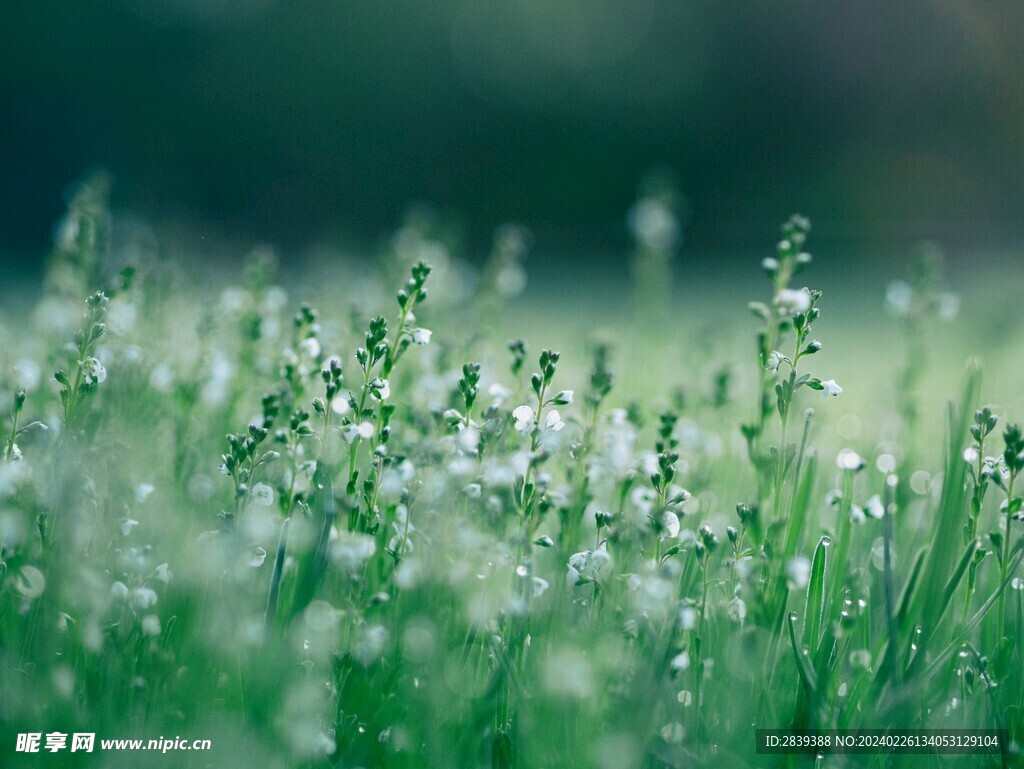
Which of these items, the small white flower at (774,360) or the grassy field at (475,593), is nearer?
the grassy field at (475,593)

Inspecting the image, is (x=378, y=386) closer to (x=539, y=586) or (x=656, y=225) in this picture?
(x=539, y=586)

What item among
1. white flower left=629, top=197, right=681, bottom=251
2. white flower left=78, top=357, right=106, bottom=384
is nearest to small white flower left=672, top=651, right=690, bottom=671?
white flower left=78, top=357, right=106, bottom=384

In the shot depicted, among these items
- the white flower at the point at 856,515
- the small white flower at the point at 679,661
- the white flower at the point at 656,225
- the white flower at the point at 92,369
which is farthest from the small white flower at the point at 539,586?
the white flower at the point at 656,225

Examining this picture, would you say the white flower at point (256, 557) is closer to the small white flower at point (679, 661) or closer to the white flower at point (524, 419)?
the white flower at point (524, 419)

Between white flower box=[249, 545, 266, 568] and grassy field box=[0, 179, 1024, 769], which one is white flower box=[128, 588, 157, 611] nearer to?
grassy field box=[0, 179, 1024, 769]

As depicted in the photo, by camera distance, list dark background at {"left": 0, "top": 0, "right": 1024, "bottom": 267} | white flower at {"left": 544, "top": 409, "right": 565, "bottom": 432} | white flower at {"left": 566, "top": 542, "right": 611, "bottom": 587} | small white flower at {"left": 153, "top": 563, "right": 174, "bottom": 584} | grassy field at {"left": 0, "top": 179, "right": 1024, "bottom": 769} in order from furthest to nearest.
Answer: dark background at {"left": 0, "top": 0, "right": 1024, "bottom": 267} → white flower at {"left": 544, "top": 409, "right": 565, "bottom": 432} → small white flower at {"left": 153, "top": 563, "right": 174, "bottom": 584} → white flower at {"left": 566, "top": 542, "right": 611, "bottom": 587} → grassy field at {"left": 0, "top": 179, "right": 1024, "bottom": 769}

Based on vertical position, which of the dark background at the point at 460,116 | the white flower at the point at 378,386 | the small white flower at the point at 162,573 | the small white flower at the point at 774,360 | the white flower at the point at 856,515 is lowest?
the small white flower at the point at 162,573
